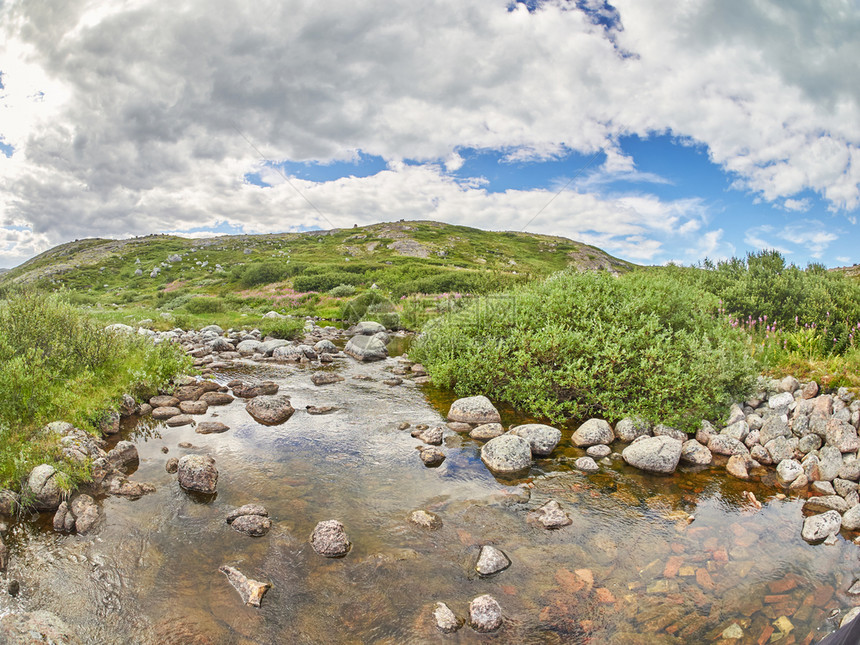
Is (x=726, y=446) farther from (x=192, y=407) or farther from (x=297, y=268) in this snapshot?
(x=297, y=268)

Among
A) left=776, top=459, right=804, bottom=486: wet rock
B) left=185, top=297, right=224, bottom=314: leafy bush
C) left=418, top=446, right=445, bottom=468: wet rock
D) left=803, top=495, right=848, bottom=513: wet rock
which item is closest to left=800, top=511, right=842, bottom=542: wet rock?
left=803, top=495, right=848, bottom=513: wet rock

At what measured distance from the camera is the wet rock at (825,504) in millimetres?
7578

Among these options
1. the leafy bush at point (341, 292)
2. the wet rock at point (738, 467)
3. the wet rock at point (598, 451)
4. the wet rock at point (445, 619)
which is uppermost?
the leafy bush at point (341, 292)

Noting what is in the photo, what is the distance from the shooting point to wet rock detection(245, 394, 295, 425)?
11999 millimetres

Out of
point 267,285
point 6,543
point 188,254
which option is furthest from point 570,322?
point 188,254

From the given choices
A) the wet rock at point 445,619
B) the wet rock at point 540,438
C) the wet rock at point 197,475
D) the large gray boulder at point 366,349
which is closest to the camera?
the wet rock at point 445,619

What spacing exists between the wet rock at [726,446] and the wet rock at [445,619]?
7.64m

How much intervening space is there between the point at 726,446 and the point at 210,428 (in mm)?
12187

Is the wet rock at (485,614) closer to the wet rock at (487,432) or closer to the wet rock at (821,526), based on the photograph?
the wet rock at (821,526)

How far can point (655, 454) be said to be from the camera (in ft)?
30.1

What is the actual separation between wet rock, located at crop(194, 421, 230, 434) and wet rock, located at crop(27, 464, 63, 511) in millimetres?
3749

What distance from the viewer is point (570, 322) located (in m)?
12.9

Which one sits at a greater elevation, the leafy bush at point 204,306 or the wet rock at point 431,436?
the leafy bush at point 204,306

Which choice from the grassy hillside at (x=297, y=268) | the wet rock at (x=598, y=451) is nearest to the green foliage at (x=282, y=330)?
the grassy hillside at (x=297, y=268)
